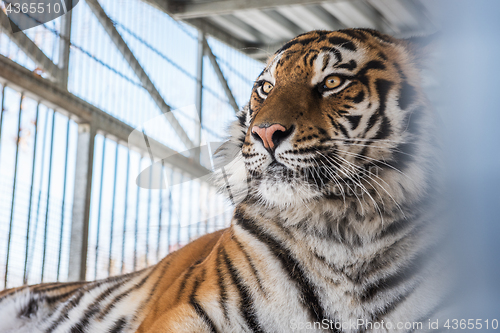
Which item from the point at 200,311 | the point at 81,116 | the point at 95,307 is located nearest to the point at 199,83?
the point at 81,116

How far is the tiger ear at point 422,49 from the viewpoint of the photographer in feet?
2.06

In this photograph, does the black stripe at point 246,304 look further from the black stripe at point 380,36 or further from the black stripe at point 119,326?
the black stripe at point 380,36

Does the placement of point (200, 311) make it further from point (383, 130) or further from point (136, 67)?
point (136, 67)

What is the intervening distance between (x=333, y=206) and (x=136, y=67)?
582 mm

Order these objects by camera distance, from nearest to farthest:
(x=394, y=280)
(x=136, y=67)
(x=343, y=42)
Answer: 1. (x=394, y=280)
2. (x=343, y=42)
3. (x=136, y=67)

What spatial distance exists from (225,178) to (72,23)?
56 cm

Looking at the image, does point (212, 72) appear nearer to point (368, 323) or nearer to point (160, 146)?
point (160, 146)

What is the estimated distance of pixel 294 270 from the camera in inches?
28.4

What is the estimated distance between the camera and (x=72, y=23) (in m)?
1.03

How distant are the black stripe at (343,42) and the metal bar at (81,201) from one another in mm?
548

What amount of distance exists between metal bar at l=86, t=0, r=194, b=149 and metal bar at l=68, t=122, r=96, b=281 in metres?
0.16

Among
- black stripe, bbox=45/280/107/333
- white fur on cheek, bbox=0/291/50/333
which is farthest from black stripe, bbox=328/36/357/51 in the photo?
white fur on cheek, bbox=0/291/50/333

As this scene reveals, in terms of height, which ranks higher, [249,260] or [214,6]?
[214,6]

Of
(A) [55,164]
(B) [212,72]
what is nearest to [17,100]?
(A) [55,164]
